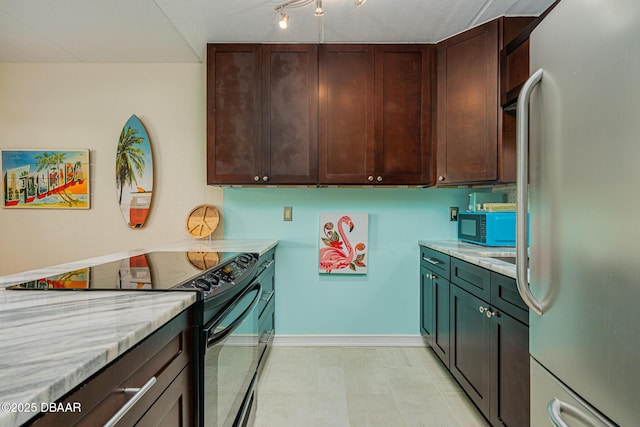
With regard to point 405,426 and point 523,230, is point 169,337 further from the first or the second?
point 405,426

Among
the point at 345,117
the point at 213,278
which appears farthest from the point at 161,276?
the point at 345,117

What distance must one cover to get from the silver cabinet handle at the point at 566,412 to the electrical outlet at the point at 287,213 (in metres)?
2.13

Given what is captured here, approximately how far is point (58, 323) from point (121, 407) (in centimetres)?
22

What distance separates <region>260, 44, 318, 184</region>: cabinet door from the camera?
2416 mm

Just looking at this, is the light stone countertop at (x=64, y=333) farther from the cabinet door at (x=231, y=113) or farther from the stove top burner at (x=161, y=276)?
the cabinet door at (x=231, y=113)

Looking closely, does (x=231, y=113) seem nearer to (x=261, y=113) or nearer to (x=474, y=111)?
(x=261, y=113)

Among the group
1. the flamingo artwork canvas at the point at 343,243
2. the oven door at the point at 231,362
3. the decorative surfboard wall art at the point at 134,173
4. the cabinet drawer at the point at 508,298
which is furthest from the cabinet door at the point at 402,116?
the decorative surfboard wall art at the point at 134,173

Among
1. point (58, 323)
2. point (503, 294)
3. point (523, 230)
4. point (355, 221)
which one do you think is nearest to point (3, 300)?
point (58, 323)

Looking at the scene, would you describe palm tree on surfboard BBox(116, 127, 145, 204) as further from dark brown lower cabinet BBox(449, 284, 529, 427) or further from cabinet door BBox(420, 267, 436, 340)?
dark brown lower cabinet BBox(449, 284, 529, 427)

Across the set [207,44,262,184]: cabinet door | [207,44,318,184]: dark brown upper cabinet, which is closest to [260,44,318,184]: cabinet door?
[207,44,318,184]: dark brown upper cabinet

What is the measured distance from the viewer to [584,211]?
0.76 meters

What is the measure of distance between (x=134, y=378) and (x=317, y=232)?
7.01 feet

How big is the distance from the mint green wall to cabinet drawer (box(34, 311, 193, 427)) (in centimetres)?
184

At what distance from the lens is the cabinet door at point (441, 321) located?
7.11ft
